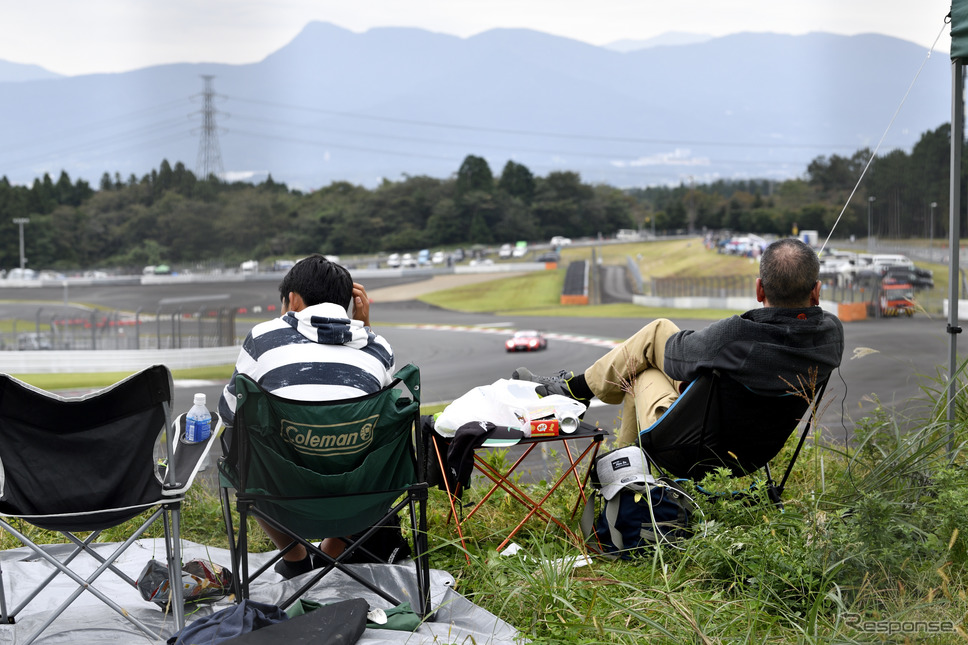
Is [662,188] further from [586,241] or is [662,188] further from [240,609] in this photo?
[240,609]

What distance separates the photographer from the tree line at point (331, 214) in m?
68.4

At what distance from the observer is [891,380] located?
1364 centimetres

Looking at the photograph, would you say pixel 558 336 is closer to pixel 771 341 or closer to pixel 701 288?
pixel 701 288

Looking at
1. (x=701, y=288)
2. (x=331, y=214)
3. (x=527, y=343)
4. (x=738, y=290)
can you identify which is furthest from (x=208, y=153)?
(x=527, y=343)

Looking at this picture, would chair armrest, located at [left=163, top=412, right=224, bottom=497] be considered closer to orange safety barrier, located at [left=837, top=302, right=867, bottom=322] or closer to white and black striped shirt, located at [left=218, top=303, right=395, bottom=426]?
white and black striped shirt, located at [left=218, top=303, right=395, bottom=426]

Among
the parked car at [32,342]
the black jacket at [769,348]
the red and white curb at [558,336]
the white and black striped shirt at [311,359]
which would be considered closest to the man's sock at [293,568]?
the white and black striped shirt at [311,359]

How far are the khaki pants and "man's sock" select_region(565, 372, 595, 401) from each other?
0.03m

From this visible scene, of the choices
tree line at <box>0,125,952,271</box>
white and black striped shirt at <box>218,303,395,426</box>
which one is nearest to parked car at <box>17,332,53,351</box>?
white and black striped shirt at <box>218,303,395,426</box>

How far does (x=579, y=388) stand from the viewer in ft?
7.40

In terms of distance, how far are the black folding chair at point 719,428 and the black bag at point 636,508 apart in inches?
2.4

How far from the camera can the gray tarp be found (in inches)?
63.6

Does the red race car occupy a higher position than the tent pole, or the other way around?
the tent pole

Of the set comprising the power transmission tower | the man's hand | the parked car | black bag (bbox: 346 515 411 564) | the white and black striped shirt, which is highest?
the power transmission tower

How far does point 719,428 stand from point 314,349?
1.04 metres
